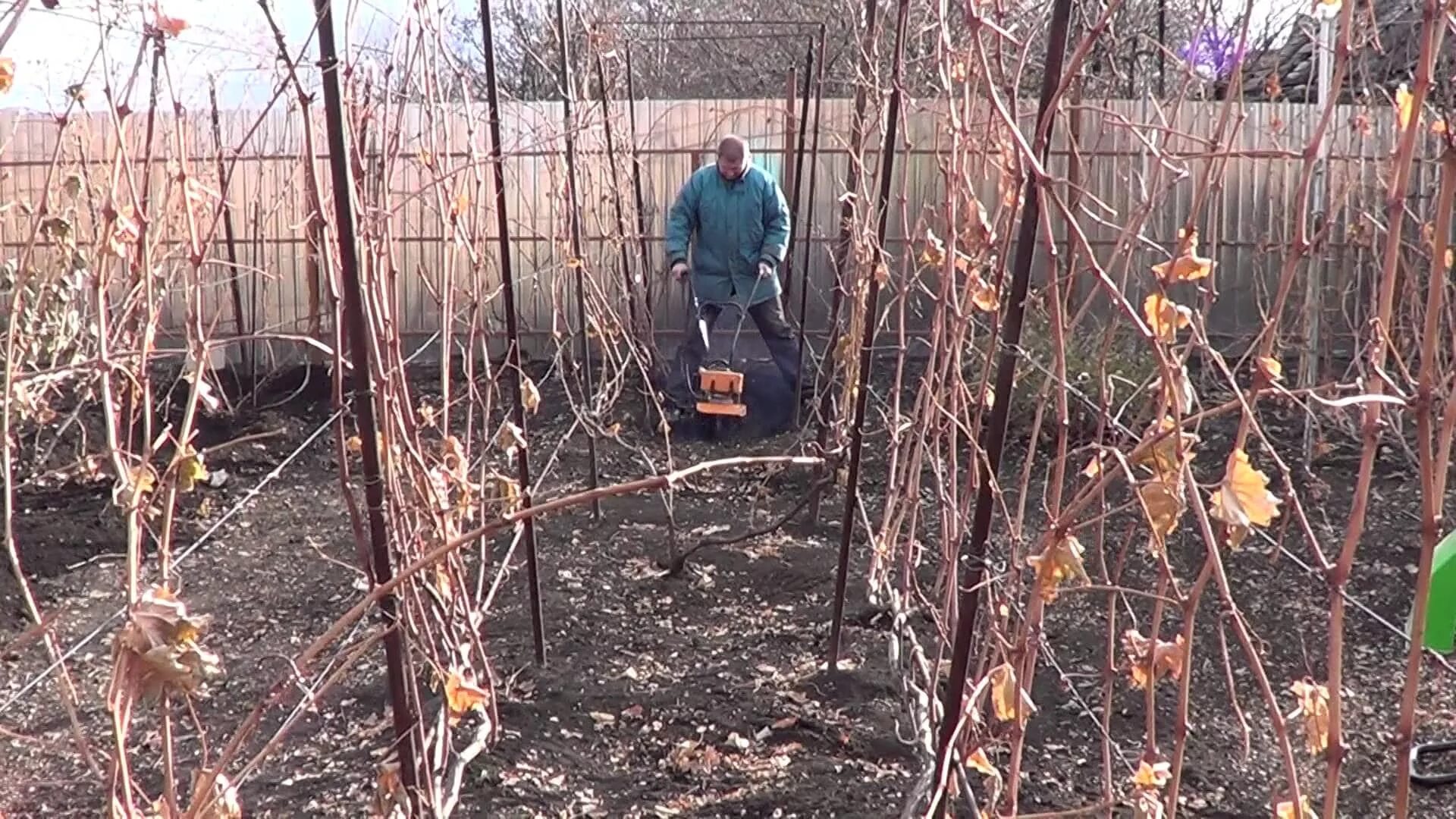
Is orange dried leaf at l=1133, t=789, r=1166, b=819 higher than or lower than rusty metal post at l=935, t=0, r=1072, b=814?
lower

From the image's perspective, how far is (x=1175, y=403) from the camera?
1.29 metres

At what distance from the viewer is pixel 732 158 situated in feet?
23.4

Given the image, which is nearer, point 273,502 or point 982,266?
point 982,266

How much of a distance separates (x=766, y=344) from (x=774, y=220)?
68 centimetres

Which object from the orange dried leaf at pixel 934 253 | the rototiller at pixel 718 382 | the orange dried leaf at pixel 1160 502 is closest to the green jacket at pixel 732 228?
the rototiller at pixel 718 382

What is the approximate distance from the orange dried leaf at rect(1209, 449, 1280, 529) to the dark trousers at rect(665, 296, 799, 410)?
5.84 meters

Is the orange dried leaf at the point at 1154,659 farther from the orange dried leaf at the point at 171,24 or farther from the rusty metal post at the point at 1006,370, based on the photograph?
the orange dried leaf at the point at 171,24

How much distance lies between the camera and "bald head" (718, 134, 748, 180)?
7090mm

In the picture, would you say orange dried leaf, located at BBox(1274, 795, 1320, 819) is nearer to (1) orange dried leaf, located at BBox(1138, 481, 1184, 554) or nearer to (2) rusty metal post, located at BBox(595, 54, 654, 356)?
(1) orange dried leaf, located at BBox(1138, 481, 1184, 554)

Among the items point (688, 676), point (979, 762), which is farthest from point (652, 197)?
point (979, 762)

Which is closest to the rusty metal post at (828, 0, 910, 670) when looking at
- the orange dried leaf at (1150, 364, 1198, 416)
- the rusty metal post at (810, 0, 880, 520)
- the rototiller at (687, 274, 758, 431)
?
the rusty metal post at (810, 0, 880, 520)

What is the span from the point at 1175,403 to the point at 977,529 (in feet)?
1.73

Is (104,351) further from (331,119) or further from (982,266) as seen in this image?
(982,266)

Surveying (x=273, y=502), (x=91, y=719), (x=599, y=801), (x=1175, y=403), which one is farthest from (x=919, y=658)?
(x=273, y=502)
